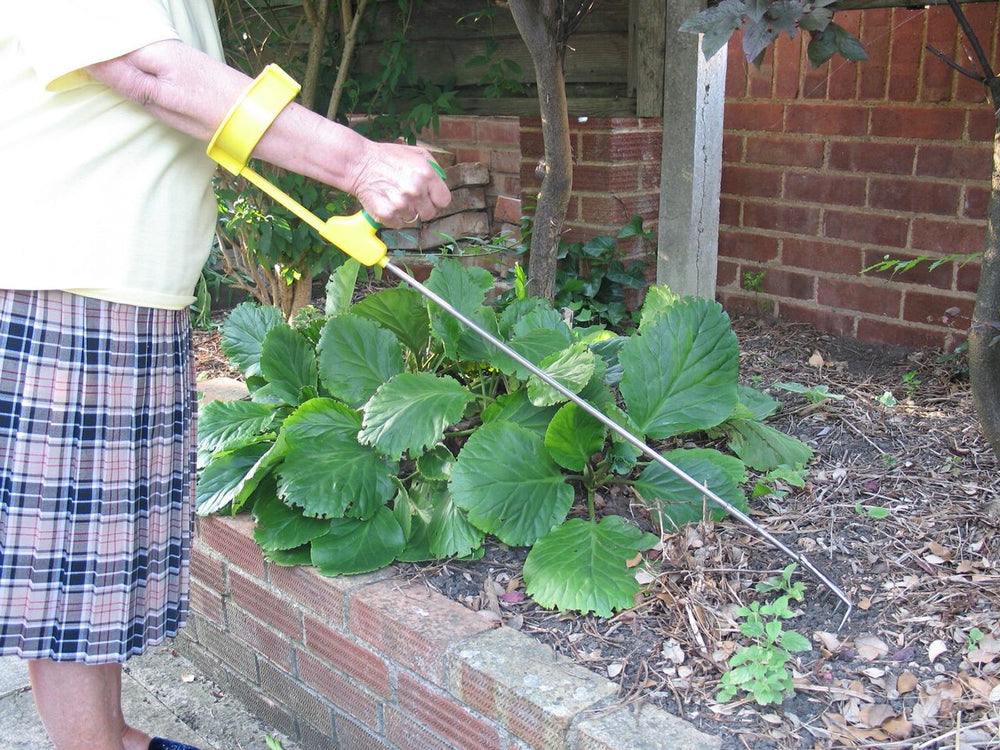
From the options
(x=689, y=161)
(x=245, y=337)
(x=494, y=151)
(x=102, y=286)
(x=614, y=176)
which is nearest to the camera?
(x=102, y=286)

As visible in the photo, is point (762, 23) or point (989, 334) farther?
point (989, 334)

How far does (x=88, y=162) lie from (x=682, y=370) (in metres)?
1.16

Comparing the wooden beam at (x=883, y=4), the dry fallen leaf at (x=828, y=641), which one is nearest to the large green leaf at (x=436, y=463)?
the dry fallen leaf at (x=828, y=641)

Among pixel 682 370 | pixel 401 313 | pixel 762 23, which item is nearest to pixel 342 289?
pixel 401 313

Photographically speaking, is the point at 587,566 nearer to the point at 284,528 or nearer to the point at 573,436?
the point at 573,436

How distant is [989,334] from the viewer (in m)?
1.90

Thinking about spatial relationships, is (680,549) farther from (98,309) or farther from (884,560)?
(98,309)

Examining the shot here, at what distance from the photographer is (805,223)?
3182 millimetres

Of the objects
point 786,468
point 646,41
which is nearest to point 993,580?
point 786,468

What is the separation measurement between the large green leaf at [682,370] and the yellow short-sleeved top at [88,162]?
0.91 meters

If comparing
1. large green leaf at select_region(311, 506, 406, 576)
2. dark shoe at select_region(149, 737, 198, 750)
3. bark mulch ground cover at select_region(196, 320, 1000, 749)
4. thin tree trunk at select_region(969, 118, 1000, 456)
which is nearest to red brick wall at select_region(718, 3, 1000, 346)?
bark mulch ground cover at select_region(196, 320, 1000, 749)

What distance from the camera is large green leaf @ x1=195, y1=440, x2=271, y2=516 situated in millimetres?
2117

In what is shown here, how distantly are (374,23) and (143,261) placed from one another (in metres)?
2.28

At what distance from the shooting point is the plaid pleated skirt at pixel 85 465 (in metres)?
1.51
